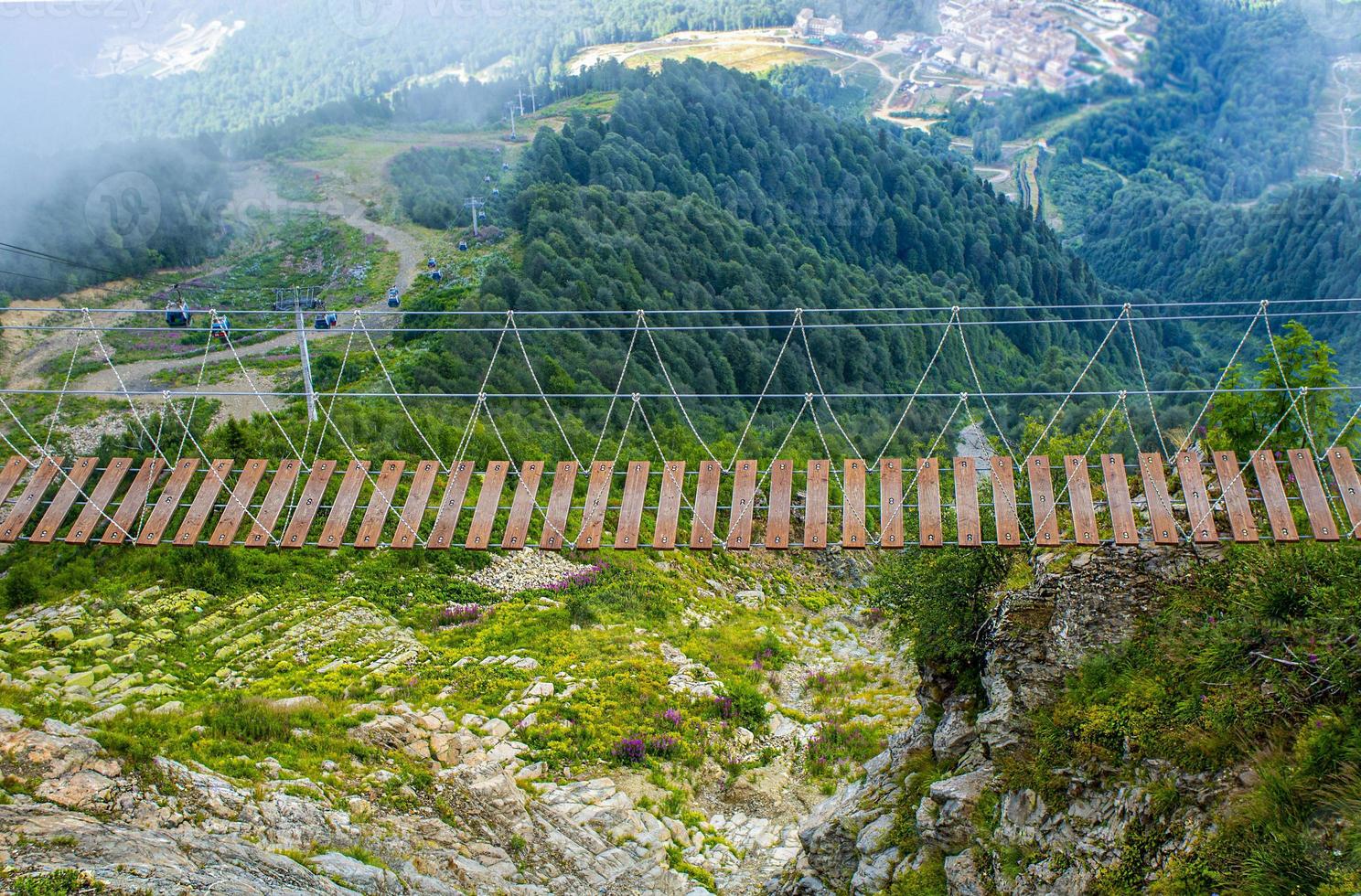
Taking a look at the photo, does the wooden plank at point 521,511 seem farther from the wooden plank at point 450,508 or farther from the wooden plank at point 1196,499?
the wooden plank at point 1196,499

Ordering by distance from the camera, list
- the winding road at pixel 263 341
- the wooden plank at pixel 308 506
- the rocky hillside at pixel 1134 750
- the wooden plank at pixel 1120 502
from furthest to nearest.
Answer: the winding road at pixel 263 341 → the wooden plank at pixel 308 506 → the wooden plank at pixel 1120 502 → the rocky hillside at pixel 1134 750

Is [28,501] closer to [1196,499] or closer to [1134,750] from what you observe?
[1134,750]

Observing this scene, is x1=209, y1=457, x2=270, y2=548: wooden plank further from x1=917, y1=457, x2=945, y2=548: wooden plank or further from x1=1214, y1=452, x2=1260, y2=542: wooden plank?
x1=1214, y1=452, x2=1260, y2=542: wooden plank

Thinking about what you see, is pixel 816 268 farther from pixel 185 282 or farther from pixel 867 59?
pixel 867 59

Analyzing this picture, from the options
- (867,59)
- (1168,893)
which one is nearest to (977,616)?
(1168,893)

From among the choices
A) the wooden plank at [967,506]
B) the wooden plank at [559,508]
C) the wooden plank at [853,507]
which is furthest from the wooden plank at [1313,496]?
the wooden plank at [559,508]
